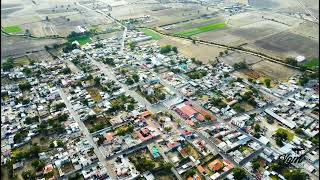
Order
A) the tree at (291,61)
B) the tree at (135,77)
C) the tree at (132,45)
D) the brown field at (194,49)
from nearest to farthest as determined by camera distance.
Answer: the tree at (135,77)
the tree at (291,61)
the brown field at (194,49)
the tree at (132,45)

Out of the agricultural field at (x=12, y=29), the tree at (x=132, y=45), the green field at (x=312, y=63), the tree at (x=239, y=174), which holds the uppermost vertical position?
the green field at (x=312, y=63)

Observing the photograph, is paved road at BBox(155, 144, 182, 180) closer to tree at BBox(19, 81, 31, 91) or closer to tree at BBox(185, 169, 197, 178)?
tree at BBox(185, 169, 197, 178)

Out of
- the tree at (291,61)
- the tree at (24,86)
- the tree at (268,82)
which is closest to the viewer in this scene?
the tree at (268,82)

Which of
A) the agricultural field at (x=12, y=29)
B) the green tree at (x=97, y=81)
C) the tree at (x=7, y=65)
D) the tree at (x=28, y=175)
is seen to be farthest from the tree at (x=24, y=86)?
the agricultural field at (x=12, y=29)

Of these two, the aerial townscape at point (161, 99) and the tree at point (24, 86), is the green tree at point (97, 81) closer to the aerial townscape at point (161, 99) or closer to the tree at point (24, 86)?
the aerial townscape at point (161, 99)

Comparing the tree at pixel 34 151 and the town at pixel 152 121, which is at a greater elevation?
the town at pixel 152 121

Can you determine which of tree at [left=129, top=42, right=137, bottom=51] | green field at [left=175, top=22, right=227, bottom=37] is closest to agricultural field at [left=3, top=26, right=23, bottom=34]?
tree at [left=129, top=42, right=137, bottom=51]
